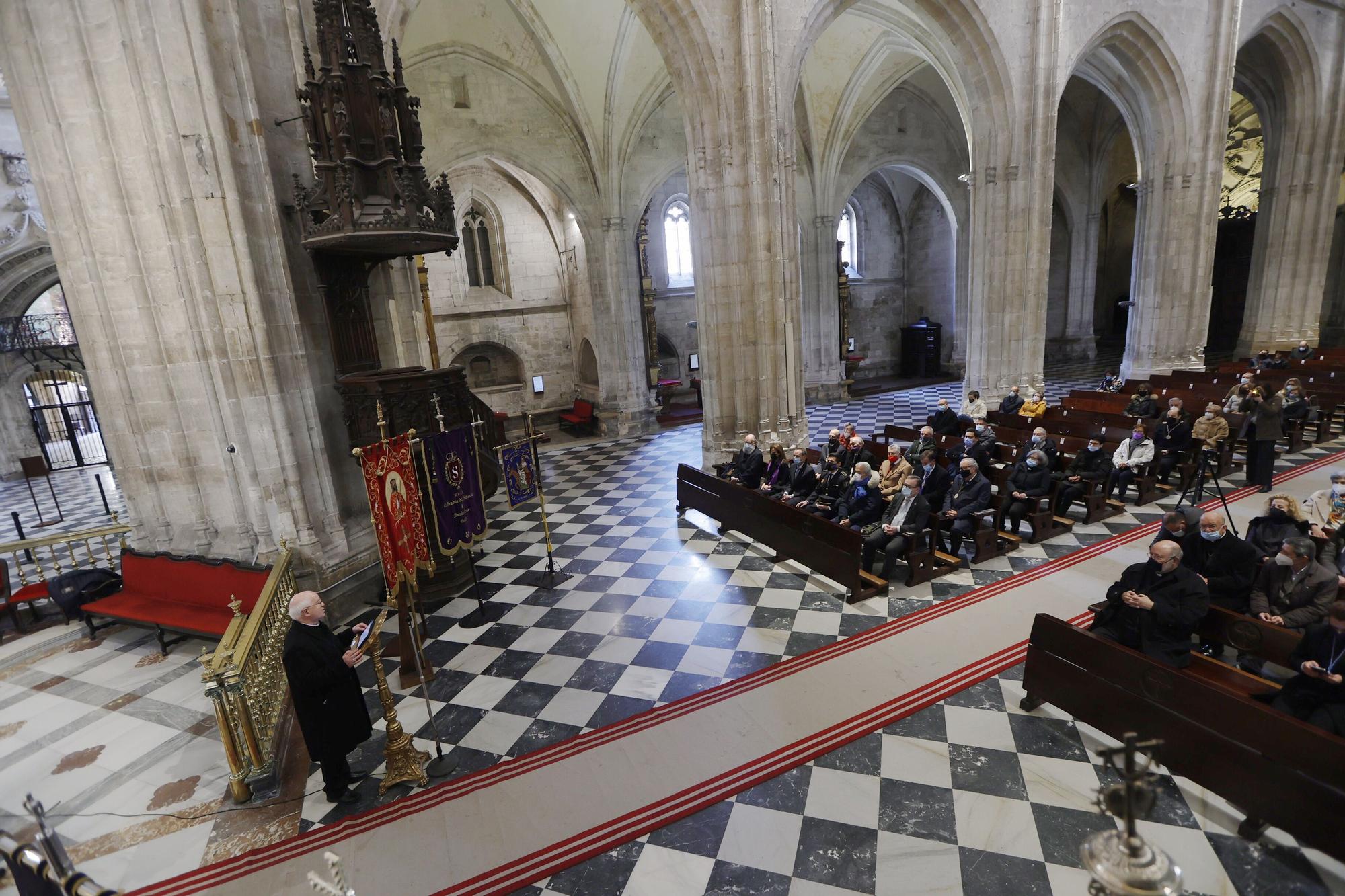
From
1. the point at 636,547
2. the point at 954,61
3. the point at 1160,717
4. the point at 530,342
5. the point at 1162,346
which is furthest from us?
the point at 530,342

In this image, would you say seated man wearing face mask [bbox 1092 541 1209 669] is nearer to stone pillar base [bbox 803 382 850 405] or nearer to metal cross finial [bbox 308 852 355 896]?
metal cross finial [bbox 308 852 355 896]

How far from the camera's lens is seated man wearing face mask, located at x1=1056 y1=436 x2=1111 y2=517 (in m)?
7.96

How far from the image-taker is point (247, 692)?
14.7 ft

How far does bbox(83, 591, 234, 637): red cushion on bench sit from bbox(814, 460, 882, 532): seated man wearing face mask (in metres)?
6.28

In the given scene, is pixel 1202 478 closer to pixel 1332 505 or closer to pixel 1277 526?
pixel 1332 505

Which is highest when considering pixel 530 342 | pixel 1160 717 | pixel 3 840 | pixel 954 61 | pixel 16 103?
pixel 954 61

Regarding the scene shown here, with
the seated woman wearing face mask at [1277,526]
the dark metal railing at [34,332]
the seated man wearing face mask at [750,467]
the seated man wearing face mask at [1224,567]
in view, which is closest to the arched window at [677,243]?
the seated man wearing face mask at [750,467]

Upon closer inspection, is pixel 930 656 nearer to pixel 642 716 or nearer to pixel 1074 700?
pixel 1074 700

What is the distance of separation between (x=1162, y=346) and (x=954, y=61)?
9118mm

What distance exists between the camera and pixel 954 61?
1377 cm

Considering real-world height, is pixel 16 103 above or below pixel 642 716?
above

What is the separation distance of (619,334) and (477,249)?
5716 mm

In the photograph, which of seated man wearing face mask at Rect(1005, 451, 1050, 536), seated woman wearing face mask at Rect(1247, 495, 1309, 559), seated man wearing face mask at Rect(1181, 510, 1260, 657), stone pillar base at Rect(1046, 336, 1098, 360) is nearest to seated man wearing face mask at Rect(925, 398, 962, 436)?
seated man wearing face mask at Rect(1005, 451, 1050, 536)

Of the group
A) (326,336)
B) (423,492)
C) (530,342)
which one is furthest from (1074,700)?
(530,342)
